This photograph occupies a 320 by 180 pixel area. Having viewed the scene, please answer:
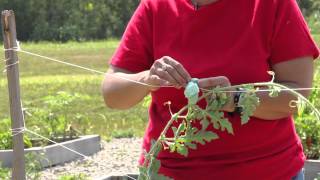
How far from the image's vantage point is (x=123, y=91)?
278cm

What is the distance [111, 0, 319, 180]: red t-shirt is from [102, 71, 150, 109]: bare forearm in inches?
2.8

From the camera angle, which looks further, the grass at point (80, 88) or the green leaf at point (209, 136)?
the grass at point (80, 88)

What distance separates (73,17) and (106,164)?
2547cm

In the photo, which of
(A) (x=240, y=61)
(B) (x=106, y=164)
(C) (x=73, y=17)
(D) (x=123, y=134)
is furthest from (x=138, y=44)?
(C) (x=73, y=17)

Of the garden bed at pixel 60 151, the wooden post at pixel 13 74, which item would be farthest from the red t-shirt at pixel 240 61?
the garden bed at pixel 60 151

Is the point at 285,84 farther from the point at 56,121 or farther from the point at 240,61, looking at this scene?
the point at 56,121

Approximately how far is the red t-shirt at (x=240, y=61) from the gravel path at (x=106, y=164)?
345 centimetres

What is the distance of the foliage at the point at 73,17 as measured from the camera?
3109 centimetres

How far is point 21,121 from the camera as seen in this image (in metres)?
2.81

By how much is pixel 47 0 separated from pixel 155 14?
29845mm

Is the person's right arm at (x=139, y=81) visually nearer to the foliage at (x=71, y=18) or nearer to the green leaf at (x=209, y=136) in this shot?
the green leaf at (x=209, y=136)

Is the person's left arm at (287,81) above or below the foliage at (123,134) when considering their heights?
above

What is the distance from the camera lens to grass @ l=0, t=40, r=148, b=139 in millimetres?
8852

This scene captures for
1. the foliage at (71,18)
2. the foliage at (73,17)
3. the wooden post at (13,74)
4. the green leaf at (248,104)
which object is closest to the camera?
the green leaf at (248,104)
